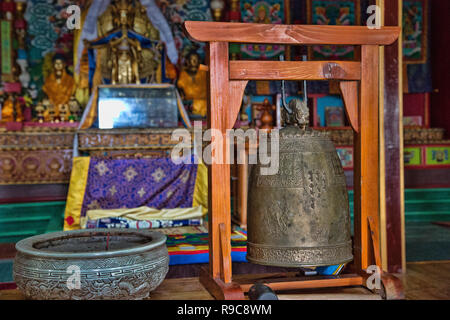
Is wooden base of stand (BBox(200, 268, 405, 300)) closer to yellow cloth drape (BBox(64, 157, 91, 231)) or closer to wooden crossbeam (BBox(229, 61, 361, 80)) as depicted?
wooden crossbeam (BBox(229, 61, 361, 80))

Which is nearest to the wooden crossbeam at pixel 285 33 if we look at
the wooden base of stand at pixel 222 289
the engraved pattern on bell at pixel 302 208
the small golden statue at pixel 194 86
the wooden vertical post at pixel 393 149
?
the engraved pattern on bell at pixel 302 208

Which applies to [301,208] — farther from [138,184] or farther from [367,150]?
[138,184]

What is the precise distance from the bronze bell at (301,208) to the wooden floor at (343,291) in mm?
224

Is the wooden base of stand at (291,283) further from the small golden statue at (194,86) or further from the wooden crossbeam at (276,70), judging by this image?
the small golden statue at (194,86)

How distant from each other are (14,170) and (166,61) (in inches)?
96.9

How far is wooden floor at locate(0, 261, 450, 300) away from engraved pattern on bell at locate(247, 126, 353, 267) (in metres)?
0.22

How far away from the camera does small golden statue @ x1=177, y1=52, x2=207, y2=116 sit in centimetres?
692

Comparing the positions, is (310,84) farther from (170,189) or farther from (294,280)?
(294,280)

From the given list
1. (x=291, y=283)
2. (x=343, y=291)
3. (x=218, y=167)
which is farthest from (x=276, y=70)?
(x=343, y=291)

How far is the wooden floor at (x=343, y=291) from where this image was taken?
2.36 m

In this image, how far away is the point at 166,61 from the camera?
22.8 ft

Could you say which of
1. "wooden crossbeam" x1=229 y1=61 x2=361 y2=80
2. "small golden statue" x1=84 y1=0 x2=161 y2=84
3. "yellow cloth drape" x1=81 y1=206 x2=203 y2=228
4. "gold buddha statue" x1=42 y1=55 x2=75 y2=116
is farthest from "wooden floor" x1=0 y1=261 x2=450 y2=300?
"gold buddha statue" x1=42 y1=55 x2=75 y2=116

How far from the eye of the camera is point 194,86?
693cm
